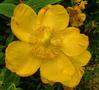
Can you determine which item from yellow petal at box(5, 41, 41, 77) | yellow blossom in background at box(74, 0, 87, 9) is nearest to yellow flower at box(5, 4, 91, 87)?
yellow petal at box(5, 41, 41, 77)

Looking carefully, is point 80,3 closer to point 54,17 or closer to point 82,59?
point 54,17

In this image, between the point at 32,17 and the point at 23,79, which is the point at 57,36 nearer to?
the point at 32,17

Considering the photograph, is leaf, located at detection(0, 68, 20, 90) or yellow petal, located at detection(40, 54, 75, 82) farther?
leaf, located at detection(0, 68, 20, 90)

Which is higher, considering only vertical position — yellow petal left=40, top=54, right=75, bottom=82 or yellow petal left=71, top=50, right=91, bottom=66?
yellow petal left=71, top=50, right=91, bottom=66

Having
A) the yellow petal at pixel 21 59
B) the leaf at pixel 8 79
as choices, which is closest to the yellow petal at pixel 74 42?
the yellow petal at pixel 21 59

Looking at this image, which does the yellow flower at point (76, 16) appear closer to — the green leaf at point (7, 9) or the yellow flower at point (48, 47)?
the yellow flower at point (48, 47)

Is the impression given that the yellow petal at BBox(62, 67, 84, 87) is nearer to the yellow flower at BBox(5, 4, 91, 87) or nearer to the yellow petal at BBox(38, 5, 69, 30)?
the yellow flower at BBox(5, 4, 91, 87)

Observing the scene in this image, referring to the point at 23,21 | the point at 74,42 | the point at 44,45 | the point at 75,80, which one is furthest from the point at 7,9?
the point at 75,80
